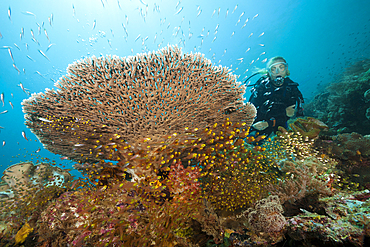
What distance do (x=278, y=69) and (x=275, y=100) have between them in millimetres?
2229

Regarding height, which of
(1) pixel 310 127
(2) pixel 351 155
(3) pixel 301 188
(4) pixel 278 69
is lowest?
(3) pixel 301 188

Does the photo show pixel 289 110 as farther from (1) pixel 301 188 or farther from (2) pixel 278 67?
(1) pixel 301 188

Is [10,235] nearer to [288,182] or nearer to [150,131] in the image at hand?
[150,131]

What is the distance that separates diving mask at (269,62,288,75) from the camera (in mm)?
9703

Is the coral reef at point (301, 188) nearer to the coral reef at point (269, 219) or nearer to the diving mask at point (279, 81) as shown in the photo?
the coral reef at point (269, 219)

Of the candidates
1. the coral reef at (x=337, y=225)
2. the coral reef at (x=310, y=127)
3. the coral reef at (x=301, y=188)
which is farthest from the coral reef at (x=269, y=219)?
the coral reef at (x=310, y=127)

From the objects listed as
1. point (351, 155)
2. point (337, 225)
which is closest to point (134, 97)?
point (337, 225)

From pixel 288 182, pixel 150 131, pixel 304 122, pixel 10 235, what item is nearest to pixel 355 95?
pixel 304 122

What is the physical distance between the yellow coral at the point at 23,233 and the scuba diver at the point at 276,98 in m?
11.8

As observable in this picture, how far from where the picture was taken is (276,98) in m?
9.98

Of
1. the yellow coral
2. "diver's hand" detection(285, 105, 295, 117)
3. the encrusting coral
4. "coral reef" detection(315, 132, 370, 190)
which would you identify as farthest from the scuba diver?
the yellow coral

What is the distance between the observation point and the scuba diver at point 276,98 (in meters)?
9.76

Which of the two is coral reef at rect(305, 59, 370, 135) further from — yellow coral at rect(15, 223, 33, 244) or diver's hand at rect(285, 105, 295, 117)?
yellow coral at rect(15, 223, 33, 244)

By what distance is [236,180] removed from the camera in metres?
4.31
